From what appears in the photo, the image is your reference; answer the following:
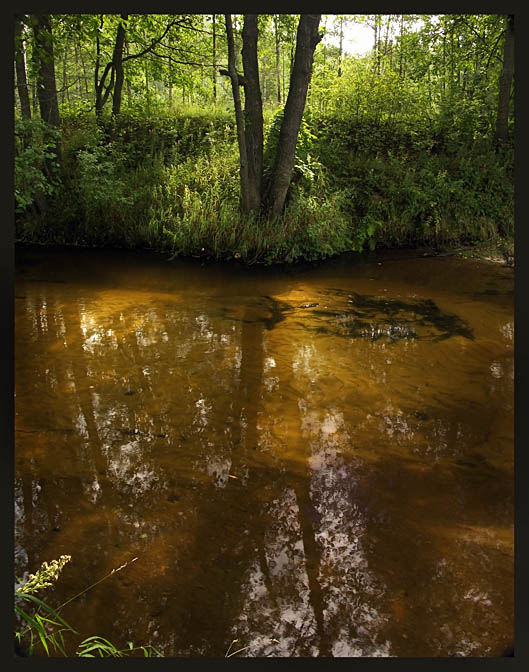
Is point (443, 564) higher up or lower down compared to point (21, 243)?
lower down

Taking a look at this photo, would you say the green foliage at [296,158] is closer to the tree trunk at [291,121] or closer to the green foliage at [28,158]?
the tree trunk at [291,121]

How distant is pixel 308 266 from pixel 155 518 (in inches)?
313

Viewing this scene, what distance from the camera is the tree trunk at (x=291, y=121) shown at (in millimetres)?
10039

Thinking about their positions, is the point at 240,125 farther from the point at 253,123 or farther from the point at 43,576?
the point at 43,576

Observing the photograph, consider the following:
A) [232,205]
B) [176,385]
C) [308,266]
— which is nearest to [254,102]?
[232,205]

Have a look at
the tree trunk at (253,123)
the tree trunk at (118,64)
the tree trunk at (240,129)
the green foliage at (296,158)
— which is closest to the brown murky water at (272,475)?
the tree trunk at (240,129)

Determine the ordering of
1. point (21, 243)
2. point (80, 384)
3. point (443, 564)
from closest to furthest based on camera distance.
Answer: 1. point (443, 564)
2. point (80, 384)
3. point (21, 243)

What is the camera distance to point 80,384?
206 inches

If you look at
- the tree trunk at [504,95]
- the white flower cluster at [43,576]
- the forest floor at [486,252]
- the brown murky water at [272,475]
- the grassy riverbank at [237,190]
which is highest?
the tree trunk at [504,95]

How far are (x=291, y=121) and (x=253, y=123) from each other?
84 centimetres

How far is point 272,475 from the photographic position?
3803 millimetres

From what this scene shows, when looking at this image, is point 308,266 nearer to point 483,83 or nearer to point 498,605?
point 498,605

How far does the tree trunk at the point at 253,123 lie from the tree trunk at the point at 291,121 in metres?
0.33

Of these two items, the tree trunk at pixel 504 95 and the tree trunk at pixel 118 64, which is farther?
the tree trunk at pixel 118 64
